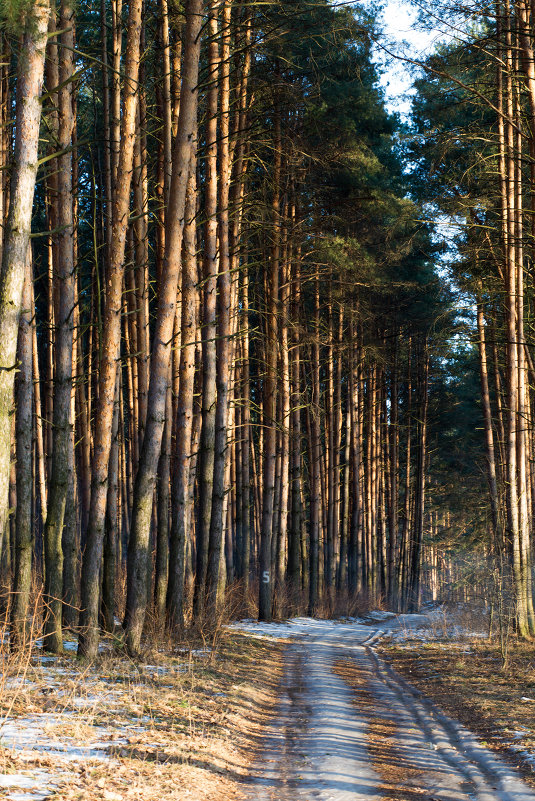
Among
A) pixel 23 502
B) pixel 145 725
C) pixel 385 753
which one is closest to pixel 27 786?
pixel 145 725

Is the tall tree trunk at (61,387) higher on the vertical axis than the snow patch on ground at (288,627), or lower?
higher

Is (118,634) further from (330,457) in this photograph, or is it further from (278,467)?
(330,457)

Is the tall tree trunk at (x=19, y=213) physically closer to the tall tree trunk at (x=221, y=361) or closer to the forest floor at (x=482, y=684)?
the forest floor at (x=482, y=684)

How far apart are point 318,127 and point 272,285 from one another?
4.25m

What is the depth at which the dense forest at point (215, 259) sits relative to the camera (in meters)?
9.45

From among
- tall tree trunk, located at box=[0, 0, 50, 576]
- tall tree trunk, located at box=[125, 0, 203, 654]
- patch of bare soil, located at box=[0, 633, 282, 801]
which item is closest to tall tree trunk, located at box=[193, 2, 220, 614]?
tall tree trunk, located at box=[125, 0, 203, 654]

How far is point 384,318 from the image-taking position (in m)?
29.1

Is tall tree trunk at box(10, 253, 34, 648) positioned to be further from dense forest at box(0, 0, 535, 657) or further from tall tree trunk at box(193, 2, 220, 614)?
tall tree trunk at box(193, 2, 220, 614)

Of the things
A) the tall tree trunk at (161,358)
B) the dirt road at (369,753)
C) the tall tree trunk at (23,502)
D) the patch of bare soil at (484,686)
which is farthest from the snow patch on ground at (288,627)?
the tall tree trunk at (23,502)

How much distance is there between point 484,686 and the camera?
9742 millimetres

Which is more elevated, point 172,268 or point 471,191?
point 471,191

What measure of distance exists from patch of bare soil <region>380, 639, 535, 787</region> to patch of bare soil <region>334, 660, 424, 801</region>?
0.78 metres

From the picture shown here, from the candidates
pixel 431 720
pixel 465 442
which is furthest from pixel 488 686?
pixel 465 442

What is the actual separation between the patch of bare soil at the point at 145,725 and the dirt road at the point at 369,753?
30cm
